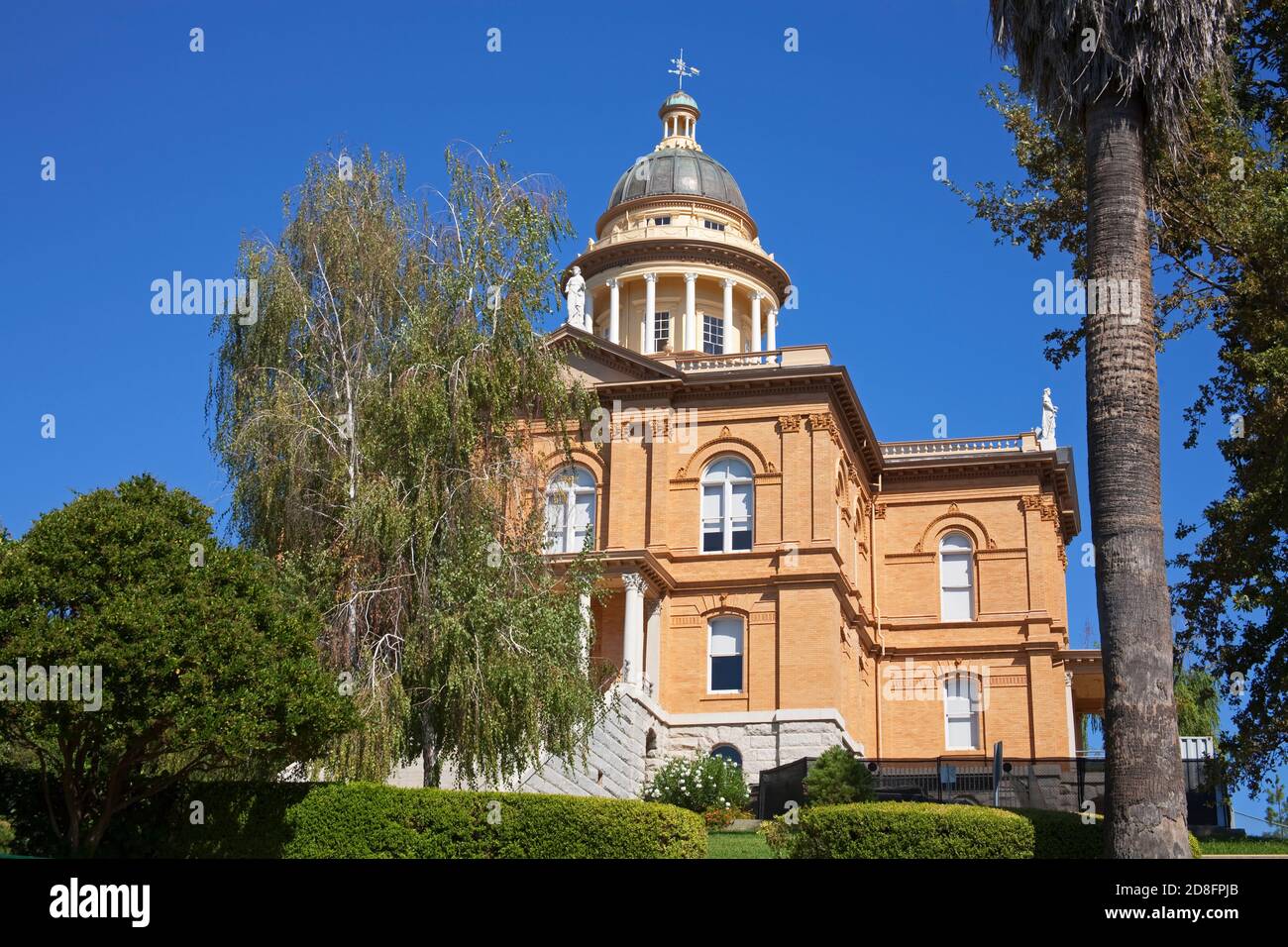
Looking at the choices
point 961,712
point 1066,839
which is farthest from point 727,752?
point 1066,839

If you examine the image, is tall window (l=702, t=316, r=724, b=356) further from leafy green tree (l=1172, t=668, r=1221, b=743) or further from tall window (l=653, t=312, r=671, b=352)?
leafy green tree (l=1172, t=668, r=1221, b=743)

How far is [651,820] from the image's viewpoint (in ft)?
67.2

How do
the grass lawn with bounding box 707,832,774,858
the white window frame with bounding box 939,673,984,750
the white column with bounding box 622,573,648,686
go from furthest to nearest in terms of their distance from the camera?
1. the white window frame with bounding box 939,673,984,750
2. the white column with bounding box 622,573,648,686
3. the grass lawn with bounding box 707,832,774,858

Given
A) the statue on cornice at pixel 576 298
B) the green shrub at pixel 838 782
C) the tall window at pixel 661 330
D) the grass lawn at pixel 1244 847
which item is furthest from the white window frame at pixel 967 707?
the grass lawn at pixel 1244 847

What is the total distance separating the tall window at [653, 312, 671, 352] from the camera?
53.7 m

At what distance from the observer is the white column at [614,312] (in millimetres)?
52562

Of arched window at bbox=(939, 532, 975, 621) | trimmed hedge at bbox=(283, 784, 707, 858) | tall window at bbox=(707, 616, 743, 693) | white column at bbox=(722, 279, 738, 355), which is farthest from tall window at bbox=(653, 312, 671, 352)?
trimmed hedge at bbox=(283, 784, 707, 858)

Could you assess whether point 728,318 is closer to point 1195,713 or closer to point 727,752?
point 727,752

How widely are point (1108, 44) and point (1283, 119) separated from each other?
697 centimetres

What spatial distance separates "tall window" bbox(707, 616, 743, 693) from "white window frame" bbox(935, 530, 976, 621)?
9.62 m

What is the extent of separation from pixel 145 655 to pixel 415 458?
5584mm
